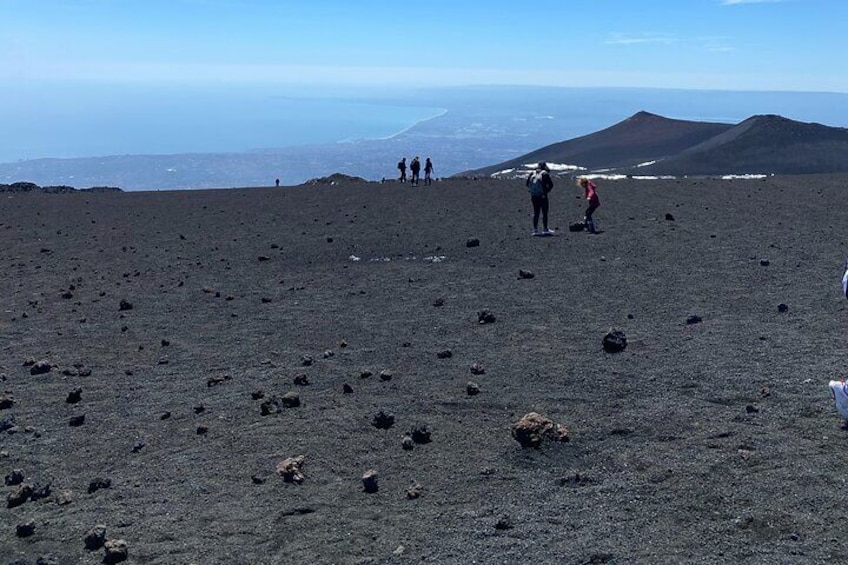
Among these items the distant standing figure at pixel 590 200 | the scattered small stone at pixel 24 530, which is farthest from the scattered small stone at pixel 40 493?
the distant standing figure at pixel 590 200

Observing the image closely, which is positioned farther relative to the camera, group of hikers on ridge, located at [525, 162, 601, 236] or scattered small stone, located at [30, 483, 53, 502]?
group of hikers on ridge, located at [525, 162, 601, 236]

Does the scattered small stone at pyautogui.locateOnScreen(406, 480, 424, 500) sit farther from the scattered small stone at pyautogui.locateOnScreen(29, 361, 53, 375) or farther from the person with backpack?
the person with backpack

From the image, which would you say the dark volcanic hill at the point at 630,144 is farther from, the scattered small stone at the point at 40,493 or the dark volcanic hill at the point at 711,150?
the scattered small stone at the point at 40,493

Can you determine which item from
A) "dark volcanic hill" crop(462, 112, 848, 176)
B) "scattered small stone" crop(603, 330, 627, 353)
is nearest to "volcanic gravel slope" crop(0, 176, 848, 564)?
"scattered small stone" crop(603, 330, 627, 353)

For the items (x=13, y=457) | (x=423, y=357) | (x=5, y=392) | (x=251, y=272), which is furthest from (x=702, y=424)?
(x=251, y=272)

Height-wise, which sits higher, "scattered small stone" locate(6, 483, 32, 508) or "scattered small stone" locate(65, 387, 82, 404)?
"scattered small stone" locate(65, 387, 82, 404)
